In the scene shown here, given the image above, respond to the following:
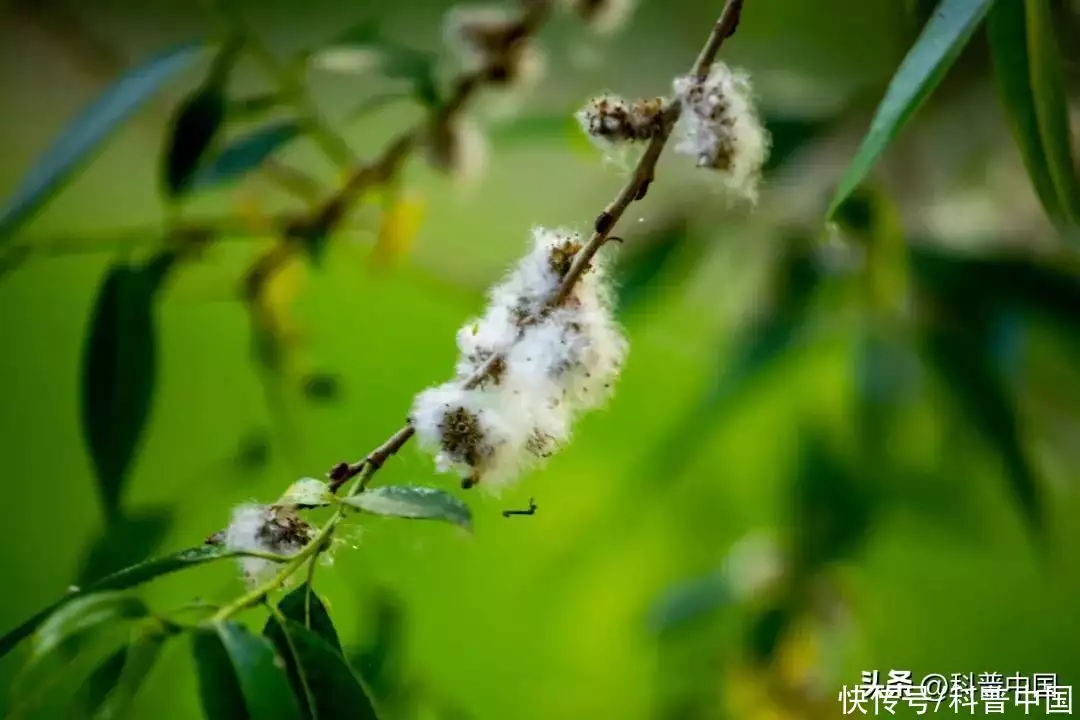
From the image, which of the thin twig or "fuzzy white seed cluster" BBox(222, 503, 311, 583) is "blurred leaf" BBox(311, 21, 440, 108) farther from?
"fuzzy white seed cluster" BBox(222, 503, 311, 583)

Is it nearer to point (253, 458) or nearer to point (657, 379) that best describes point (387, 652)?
point (253, 458)

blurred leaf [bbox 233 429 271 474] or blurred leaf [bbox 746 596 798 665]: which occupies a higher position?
blurred leaf [bbox 233 429 271 474]

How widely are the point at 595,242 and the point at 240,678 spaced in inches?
5.9

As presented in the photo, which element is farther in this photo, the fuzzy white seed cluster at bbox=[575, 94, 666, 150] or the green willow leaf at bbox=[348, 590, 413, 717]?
the green willow leaf at bbox=[348, 590, 413, 717]

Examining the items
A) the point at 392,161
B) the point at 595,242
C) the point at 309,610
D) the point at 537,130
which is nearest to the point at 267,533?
the point at 309,610

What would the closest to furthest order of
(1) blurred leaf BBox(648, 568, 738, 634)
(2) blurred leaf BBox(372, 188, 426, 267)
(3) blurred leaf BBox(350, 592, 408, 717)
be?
(3) blurred leaf BBox(350, 592, 408, 717) → (2) blurred leaf BBox(372, 188, 426, 267) → (1) blurred leaf BBox(648, 568, 738, 634)

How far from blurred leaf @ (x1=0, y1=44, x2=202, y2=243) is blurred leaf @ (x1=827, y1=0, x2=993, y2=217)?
329 millimetres

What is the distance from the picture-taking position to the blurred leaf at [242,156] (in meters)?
0.56

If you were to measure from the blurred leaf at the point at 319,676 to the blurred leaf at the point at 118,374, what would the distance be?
23 cm

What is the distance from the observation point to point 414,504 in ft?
0.86

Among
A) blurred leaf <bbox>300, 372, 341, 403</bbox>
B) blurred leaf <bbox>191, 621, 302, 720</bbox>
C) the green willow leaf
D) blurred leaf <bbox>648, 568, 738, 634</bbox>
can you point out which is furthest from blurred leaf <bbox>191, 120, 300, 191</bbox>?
blurred leaf <bbox>648, 568, 738, 634</bbox>

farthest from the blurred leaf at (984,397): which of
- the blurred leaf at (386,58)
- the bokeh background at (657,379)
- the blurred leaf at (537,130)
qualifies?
the blurred leaf at (386,58)

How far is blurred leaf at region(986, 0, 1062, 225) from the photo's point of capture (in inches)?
12.5

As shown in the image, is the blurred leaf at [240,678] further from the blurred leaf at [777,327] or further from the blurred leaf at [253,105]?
the blurred leaf at [777,327]
